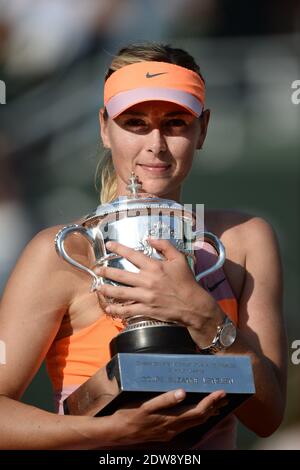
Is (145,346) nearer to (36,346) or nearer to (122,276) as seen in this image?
(122,276)

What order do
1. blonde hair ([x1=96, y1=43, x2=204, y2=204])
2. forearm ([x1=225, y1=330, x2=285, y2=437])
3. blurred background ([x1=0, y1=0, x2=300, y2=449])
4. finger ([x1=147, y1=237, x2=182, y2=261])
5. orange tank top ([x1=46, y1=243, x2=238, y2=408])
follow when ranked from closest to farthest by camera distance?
finger ([x1=147, y1=237, x2=182, y2=261]) < forearm ([x1=225, y1=330, x2=285, y2=437]) < orange tank top ([x1=46, y1=243, x2=238, y2=408]) < blonde hair ([x1=96, y1=43, x2=204, y2=204]) < blurred background ([x1=0, y1=0, x2=300, y2=449])

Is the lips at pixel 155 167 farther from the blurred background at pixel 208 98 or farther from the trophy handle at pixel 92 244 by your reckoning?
the blurred background at pixel 208 98

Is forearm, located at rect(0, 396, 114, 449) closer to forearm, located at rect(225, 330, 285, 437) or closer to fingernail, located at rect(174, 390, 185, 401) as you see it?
fingernail, located at rect(174, 390, 185, 401)

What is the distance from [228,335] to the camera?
1.68 m

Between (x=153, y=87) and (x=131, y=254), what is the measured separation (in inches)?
16.3

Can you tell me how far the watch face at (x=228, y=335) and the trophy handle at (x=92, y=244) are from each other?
0.22 m

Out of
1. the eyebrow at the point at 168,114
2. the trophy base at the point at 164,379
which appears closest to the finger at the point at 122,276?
the trophy base at the point at 164,379

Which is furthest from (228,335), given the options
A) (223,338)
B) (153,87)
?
(153,87)

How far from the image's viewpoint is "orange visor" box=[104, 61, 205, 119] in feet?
6.14

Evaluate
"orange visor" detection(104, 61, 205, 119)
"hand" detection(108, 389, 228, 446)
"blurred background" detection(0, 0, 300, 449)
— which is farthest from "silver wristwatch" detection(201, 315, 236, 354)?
"blurred background" detection(0, 0, 300, 449)

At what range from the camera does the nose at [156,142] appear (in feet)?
6.11

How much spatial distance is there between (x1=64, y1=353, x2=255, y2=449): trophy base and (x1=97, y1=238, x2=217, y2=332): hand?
75 millimetres
